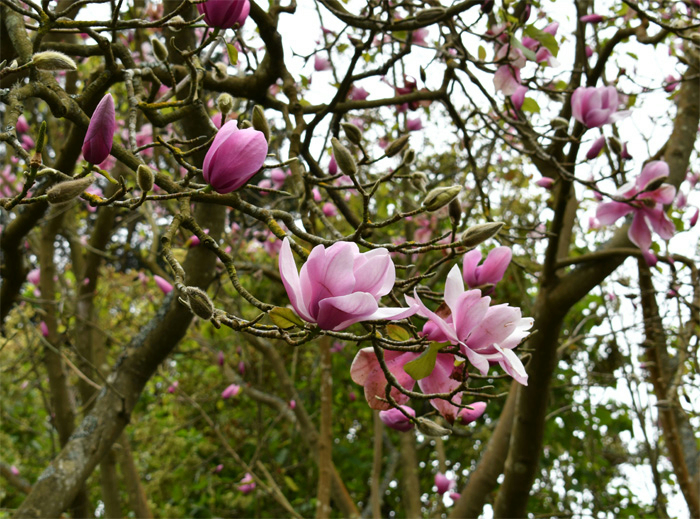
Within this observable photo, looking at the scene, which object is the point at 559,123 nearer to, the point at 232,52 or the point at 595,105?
the point at 595,105

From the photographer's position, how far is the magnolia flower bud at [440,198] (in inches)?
29.6

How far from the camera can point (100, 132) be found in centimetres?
68

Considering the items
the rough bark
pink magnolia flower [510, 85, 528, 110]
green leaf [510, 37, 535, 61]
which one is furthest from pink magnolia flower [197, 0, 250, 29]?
the rough bark

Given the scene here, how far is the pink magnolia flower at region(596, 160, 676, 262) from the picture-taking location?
1230 millimetres

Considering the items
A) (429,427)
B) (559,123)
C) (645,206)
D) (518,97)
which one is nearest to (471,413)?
(429,427)

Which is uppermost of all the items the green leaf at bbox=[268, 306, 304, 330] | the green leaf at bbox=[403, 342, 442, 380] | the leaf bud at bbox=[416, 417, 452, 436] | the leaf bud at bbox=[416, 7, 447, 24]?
the leaf bud at bbox=[416, 7, 447, 24]

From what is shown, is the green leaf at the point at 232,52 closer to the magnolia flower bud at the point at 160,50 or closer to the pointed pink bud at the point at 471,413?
the magnolia flower bud at the point at 160,50

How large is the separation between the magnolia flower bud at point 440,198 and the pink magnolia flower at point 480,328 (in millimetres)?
140

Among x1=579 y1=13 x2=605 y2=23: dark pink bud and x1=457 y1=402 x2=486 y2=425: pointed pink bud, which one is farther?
x1=579 y1=13 x2=605 y2=23: dark pink bud

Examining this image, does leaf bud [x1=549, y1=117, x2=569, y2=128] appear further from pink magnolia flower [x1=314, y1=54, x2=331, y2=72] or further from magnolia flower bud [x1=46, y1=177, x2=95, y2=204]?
pink magnolia flower [x1=314, y1=54, x2=331, y2=72]

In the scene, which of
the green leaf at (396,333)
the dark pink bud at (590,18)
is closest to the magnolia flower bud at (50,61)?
the green leaf at (396,333)

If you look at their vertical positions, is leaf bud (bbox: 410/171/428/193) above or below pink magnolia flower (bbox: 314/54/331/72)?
below

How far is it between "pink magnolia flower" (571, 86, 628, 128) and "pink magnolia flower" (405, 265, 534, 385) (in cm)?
97

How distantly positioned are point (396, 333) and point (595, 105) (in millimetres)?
1033
